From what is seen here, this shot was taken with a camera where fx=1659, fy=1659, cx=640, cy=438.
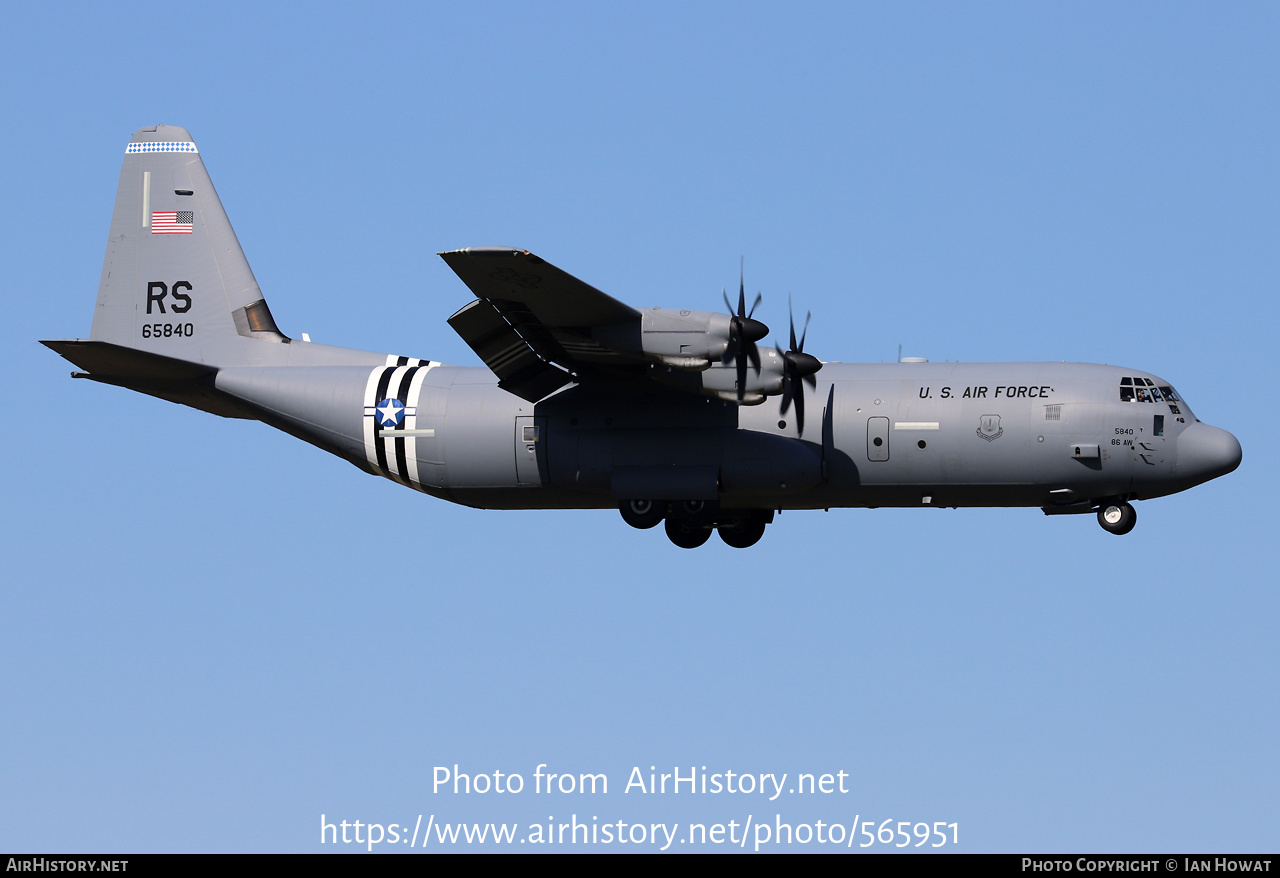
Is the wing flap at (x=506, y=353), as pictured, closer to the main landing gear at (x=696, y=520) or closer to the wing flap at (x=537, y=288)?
the wing flap at (x=537, y=288)

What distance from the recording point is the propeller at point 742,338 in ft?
78.7

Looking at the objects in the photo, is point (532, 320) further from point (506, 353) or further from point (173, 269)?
point (173, 269)

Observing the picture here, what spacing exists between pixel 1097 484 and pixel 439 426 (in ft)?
34.5

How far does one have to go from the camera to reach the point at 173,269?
29.8 metres

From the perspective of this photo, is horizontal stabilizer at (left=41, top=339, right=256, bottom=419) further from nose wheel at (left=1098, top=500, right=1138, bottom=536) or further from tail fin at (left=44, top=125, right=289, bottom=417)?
nose wheel at (left=1098, top=500, right=1138, bottom=536)

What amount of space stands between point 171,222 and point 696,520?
11254mm

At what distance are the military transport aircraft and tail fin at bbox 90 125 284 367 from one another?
3.31ft

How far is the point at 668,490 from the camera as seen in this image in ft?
85.8

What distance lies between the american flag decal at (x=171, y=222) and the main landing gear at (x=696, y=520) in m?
9.78
